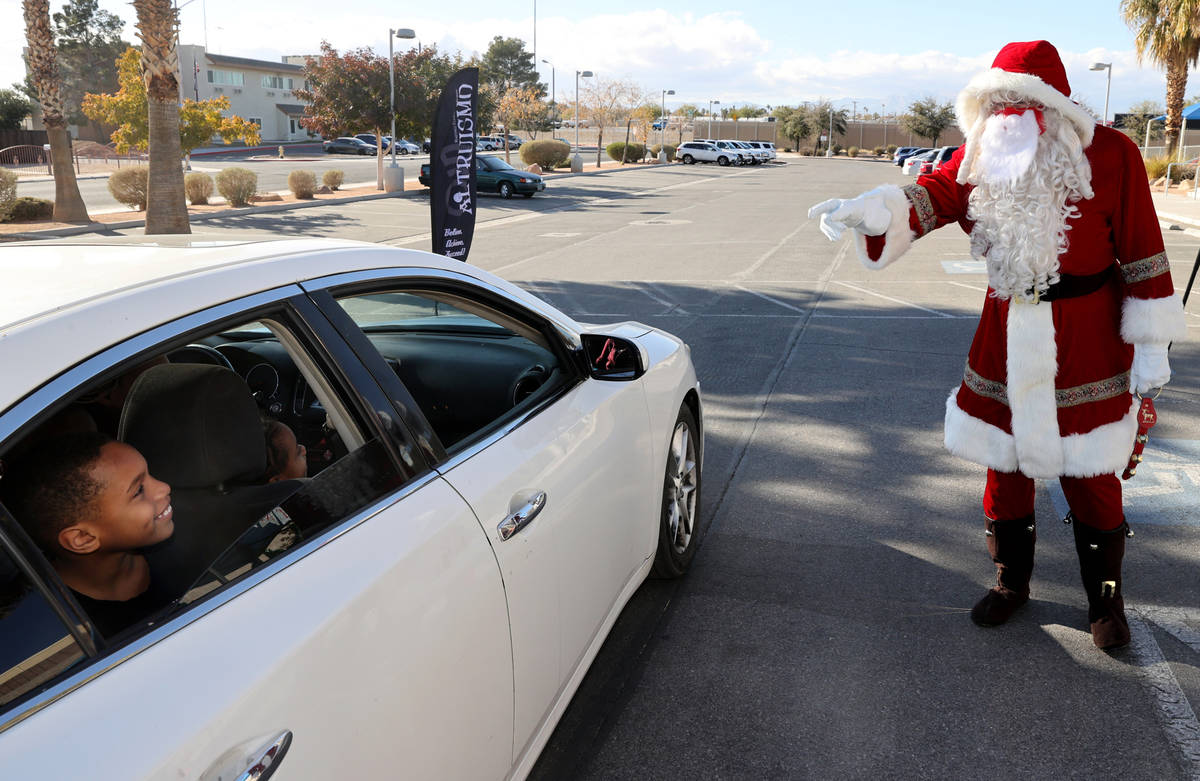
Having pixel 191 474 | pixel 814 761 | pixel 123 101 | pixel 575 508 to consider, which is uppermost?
pixel 123 101

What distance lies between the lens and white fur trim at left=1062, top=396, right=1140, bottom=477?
10.7 ft

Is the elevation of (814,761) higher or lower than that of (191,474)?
lower

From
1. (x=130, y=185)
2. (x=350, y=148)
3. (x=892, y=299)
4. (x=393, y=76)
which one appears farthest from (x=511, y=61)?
(x=892, y=299)

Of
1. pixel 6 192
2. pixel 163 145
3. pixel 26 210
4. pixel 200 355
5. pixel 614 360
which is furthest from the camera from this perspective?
pixel 26 210

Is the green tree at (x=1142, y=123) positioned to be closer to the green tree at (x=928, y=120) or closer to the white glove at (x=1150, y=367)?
the green tree at (x=928, y=120)

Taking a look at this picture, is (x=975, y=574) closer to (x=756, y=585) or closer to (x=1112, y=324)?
(x=756, y=585)

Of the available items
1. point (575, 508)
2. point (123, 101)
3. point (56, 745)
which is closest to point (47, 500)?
point (56, 745)

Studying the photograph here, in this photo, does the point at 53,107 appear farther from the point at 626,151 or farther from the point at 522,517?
the point at 626,151

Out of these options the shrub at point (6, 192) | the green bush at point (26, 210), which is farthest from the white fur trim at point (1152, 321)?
the green bush at point (26, 210)

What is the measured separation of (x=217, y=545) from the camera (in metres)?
1.82

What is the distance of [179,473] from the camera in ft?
6.03

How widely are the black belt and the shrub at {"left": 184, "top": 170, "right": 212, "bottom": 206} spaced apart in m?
26.1

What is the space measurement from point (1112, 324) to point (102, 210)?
26714 millimetres

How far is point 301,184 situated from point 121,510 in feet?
92.2
